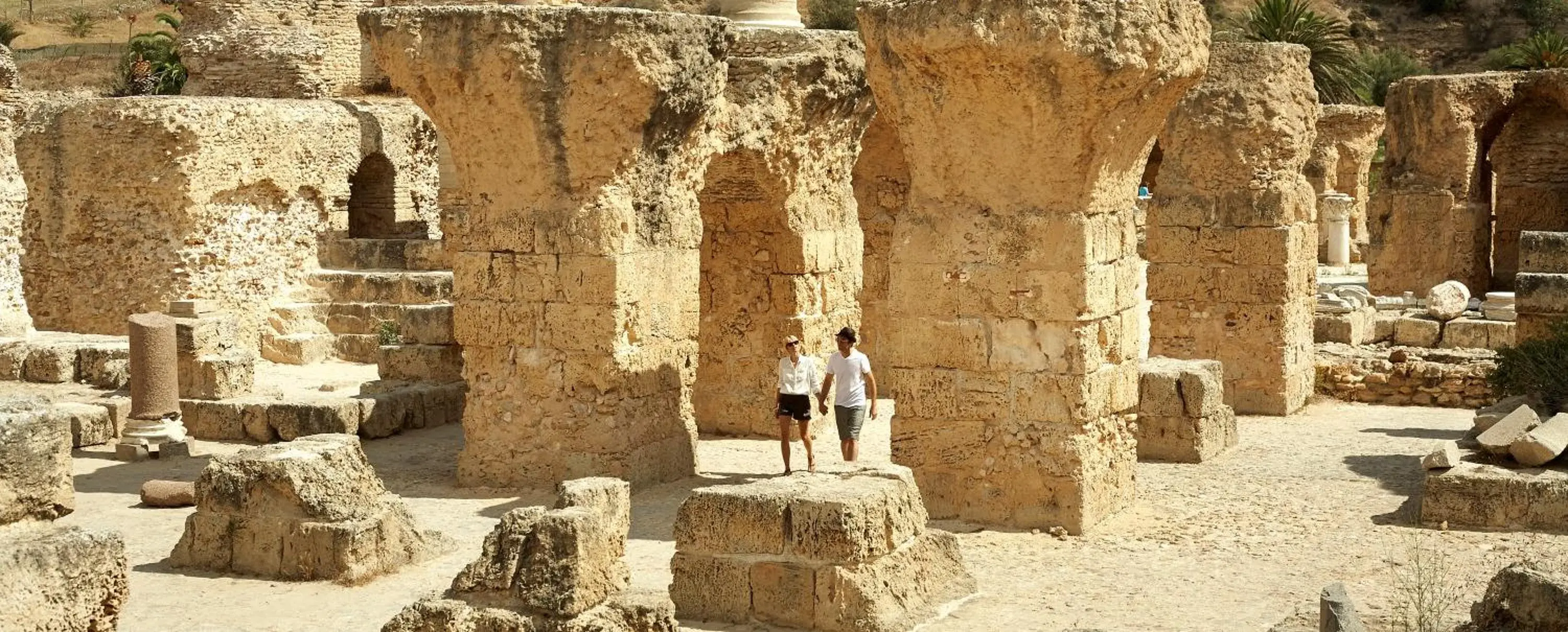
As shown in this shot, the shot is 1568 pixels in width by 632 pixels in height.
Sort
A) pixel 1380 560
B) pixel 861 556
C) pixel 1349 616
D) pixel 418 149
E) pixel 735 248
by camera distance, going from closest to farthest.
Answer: pixel 1349 616 < pixel 861 556 < pixel 1380 560 < pixel 735 248 < pixel 418 149

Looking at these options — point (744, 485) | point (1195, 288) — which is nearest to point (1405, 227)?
point (1195, 288)

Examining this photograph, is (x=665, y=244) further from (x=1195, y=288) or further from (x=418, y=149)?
(x=418, y=149)

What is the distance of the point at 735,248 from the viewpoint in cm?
1330

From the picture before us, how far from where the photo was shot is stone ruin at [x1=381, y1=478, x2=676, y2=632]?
6680 millimetres

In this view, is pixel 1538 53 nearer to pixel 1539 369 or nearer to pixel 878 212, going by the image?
pixel 878 212

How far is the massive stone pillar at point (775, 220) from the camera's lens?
12688 millimetres

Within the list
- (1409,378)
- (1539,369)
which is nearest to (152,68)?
(1409,378)

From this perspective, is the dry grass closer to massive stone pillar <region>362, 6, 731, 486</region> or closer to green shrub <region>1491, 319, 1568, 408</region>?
massive stone pillar <region>362, 6, 731, 486</region>

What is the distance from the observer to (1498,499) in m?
9.76

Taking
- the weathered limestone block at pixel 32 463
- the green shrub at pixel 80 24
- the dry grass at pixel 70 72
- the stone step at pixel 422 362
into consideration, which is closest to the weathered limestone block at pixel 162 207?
the stone step at pixel 422 362

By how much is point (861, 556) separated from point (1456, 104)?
45.6 ft

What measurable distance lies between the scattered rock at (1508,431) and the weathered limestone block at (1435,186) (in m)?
9.55

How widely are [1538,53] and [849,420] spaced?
26.5 meters

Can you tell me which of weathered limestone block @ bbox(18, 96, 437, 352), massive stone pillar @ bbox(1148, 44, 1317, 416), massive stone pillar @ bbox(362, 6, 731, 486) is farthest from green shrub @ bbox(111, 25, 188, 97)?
massive stone pillar @ bbox(1148, 44, 1317, 416)
